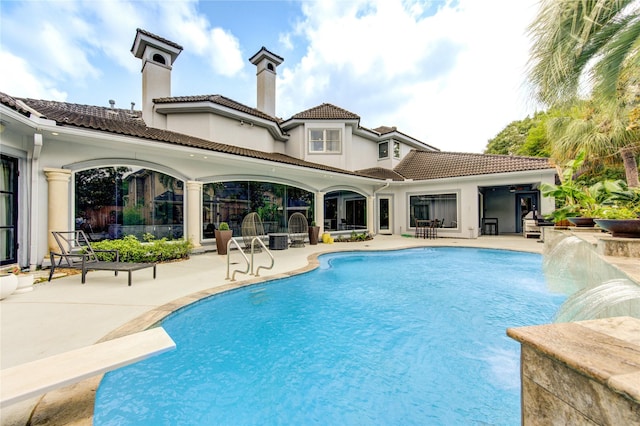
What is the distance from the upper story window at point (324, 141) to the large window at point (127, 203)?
772cm

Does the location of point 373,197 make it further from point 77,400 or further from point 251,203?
point 77,400

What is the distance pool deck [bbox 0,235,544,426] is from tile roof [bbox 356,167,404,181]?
10455 mm

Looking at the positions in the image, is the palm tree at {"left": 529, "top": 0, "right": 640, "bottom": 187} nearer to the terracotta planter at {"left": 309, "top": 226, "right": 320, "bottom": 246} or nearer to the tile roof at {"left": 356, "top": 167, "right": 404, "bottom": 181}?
the terracotta planter at {"left": 309, "top": 226, "right": 320, "bottom": 246}

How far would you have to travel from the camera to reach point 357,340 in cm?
380

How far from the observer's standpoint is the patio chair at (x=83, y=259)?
5.41 m

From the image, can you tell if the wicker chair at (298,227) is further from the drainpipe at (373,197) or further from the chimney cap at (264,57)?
the chimney cap at (264,57)

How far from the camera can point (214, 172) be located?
9.88 m

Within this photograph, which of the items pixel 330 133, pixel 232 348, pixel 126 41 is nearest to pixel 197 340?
pixel 232 348

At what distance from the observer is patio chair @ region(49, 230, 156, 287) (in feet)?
17.7

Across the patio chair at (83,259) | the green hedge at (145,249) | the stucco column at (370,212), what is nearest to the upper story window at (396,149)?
the stucco column at (370,212)

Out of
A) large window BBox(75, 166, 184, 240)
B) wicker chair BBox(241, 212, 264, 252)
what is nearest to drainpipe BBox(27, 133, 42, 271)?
large window BBox(75, 166, 184, 240)

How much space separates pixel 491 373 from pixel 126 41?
1671 centimetres

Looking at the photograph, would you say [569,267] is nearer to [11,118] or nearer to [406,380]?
[406,380]

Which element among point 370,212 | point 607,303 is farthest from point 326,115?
point 607,303
